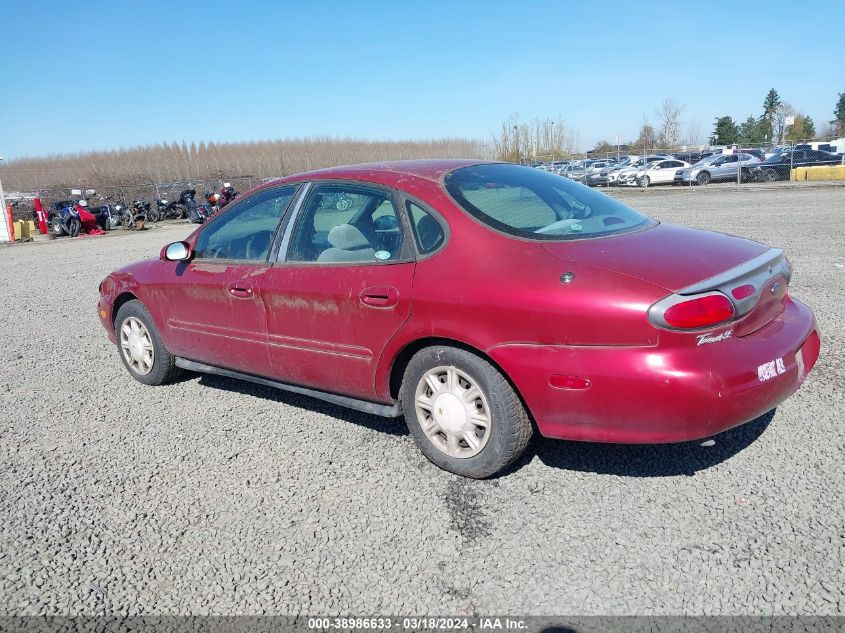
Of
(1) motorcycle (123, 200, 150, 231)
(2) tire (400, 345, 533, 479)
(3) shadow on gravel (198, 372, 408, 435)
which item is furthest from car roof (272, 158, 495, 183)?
(1) motorcycle (123, 200, 150, 231)

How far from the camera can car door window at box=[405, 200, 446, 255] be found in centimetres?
337

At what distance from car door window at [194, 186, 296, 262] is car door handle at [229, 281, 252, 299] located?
18 centimetres

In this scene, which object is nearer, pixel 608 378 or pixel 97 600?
pixel 97 600

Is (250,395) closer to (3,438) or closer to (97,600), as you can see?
(3,438)

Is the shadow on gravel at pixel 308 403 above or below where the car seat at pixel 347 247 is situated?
below

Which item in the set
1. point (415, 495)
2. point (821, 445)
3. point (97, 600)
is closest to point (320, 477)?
point (415, 495)

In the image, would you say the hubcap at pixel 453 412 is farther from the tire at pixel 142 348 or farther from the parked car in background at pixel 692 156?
the parked car in background at pixel 692 156

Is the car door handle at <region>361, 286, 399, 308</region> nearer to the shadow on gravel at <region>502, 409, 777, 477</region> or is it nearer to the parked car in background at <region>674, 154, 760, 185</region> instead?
the shadow on gravel at <region>502, 409, 777, 477</region>

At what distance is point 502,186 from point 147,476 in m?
2.54

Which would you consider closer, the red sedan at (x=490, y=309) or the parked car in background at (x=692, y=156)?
the red sedan at (x=490, y=309)

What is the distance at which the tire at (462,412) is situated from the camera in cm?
312

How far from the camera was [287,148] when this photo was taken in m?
58.2

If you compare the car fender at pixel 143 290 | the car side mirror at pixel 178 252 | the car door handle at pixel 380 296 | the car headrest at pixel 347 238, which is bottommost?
the car fender at pixel 143 290

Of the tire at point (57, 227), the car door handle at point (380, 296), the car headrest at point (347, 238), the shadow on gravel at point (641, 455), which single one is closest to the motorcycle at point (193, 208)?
the tire at point (57, 227)
